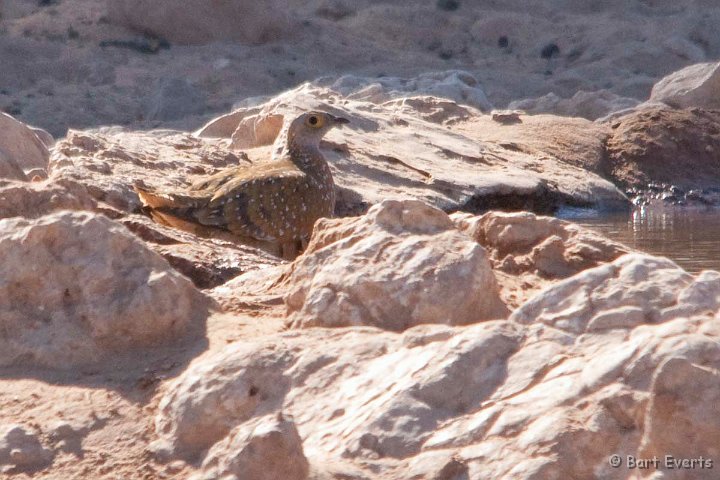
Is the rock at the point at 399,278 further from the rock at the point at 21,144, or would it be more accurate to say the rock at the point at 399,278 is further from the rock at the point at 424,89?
the rock at the point at 424,89

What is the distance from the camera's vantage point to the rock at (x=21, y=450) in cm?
328

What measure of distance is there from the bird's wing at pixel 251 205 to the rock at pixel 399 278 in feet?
12.2

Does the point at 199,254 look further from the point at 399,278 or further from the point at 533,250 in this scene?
the point at 399,278

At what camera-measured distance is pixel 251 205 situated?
7.72 metres

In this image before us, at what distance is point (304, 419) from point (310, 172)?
5080 millimetres

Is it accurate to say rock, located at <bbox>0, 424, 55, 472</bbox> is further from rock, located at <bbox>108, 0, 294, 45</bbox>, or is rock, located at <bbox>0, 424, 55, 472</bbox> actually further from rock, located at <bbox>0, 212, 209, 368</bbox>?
rock, located at <bbox>108, 0, 294, 45</bbox>

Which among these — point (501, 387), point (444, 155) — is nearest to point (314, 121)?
point (444, 155)

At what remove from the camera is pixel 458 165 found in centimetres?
1255

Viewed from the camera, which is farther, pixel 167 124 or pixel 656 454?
pixel 167 124

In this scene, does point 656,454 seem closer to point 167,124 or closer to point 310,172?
point 310,172

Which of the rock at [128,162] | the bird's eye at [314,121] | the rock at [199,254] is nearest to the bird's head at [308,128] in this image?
the bird's eye at [314,121]

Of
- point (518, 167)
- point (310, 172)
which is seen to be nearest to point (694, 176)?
point (518, 167)

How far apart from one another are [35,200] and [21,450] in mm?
1727

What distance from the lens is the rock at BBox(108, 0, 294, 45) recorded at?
→ 105 feet
